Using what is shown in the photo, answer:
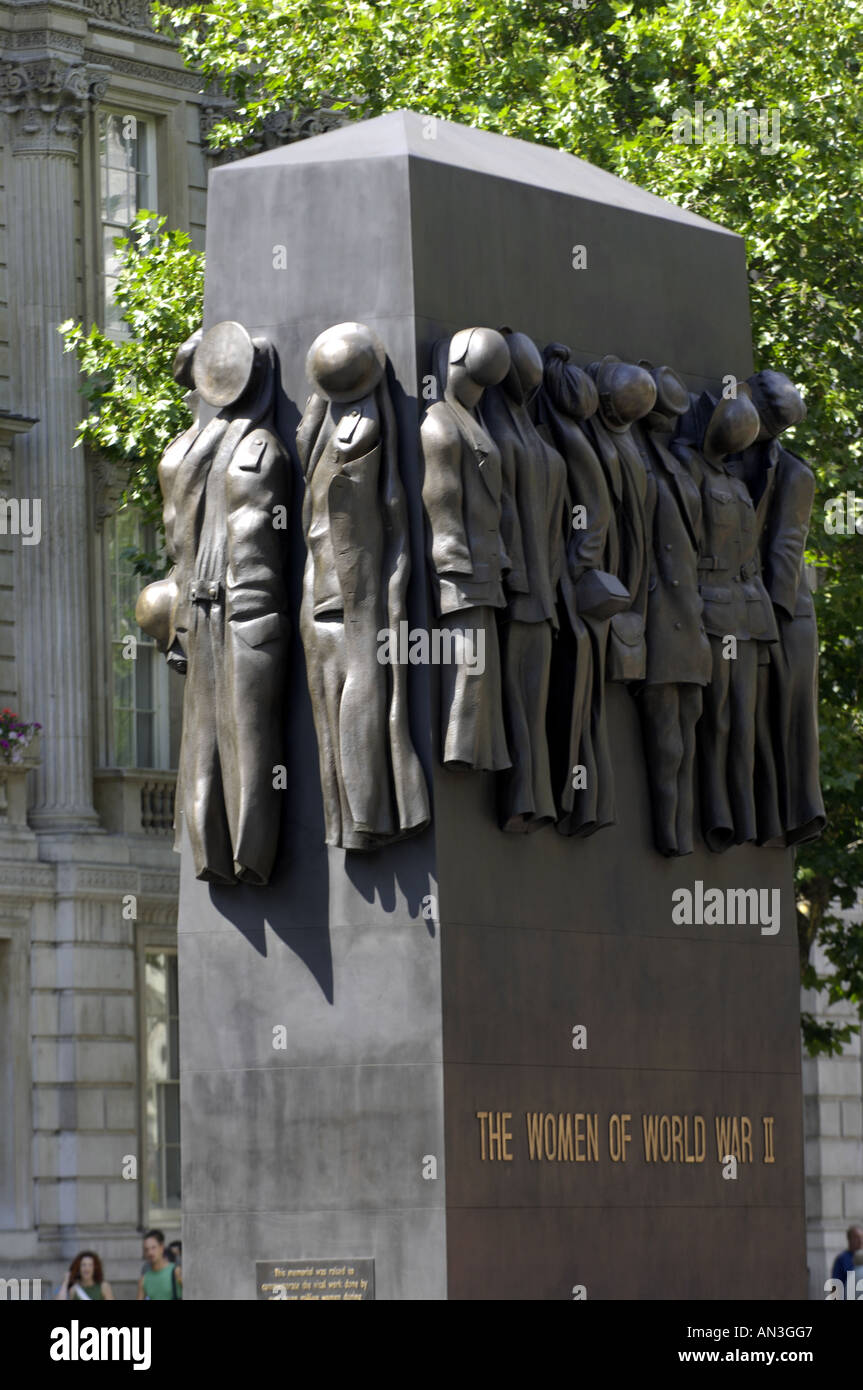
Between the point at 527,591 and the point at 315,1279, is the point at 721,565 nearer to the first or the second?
the point at 527,591

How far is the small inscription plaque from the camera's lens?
1182cm

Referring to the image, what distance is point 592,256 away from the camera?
13141 millimetres

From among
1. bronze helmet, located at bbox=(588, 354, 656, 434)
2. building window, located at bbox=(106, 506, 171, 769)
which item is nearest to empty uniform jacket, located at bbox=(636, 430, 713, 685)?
bronze helmet, located at bbox=(588, 354, 656, 434)

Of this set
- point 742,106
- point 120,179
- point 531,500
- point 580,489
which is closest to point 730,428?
point 580,489

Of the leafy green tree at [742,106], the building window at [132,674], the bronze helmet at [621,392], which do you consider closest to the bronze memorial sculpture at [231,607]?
the bronze helmet at [621,392]

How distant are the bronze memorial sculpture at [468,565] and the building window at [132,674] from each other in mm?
Result: 22603

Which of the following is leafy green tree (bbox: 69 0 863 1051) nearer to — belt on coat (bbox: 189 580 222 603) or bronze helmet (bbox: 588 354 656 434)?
bronze helmet (bbox: 588 354 656 434)

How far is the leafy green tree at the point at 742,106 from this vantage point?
2681 cm

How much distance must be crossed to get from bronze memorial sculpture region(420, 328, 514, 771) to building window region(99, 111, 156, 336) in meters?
23.1

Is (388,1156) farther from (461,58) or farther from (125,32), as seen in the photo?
(125,32)

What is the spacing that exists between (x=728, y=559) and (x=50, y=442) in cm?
2127

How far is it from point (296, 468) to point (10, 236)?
2242 cm

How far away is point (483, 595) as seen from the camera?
1190 cm
